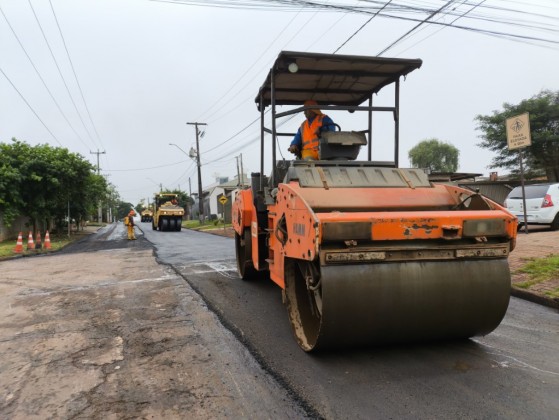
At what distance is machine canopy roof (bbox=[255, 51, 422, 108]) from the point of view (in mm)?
4863

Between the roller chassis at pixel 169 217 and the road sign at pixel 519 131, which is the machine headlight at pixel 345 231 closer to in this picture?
the road sign at pixel 519 131

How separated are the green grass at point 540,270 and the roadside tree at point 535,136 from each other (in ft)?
61.5

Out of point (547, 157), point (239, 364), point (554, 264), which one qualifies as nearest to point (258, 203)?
point (239, 364)

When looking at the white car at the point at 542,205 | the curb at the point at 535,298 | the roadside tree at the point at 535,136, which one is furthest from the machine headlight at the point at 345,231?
the roadside tree at the point at 535,136

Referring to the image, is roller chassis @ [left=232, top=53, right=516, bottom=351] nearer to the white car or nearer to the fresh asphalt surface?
the fresh asphalt surface

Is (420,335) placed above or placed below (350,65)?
below

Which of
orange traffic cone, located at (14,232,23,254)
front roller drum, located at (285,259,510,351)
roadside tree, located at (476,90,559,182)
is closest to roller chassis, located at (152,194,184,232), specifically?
orange traffic cone, located at (14,232,23,254)

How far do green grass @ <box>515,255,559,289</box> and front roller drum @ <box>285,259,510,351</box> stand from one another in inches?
108

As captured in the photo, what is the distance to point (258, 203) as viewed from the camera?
5.64 m

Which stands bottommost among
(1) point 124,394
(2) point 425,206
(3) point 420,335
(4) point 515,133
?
(1) point 124,394

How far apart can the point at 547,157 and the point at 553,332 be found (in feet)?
74.7

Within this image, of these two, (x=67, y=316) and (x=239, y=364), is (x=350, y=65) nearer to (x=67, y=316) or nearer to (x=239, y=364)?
(x=239, y=364)

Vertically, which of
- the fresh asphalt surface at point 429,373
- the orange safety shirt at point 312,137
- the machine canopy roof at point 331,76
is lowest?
the fresh asphalt surface at point 429,373

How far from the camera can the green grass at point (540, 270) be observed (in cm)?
573
